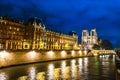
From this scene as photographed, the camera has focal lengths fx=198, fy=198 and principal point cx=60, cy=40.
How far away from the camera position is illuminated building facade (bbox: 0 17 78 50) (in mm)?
117250

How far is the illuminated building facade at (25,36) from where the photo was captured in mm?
117250

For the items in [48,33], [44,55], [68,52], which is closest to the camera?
[44,55]

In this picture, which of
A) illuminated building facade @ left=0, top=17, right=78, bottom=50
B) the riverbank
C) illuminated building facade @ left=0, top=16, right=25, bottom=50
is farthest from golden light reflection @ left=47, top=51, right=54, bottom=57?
illuminated building facade @ left=0, top=16, right=25, bottom=50

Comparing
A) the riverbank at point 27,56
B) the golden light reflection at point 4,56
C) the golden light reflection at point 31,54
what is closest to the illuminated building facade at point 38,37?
the riverbank at point 27,56

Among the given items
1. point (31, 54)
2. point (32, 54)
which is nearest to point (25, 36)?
point (32, 54)

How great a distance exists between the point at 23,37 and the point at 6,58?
76774 millimetres

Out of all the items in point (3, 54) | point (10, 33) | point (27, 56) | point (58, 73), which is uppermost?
point (10, 33)

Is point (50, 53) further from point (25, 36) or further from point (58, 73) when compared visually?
point (58, 73)

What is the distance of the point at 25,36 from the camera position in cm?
13638

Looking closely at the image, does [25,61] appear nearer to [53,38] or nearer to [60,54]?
[60,54]

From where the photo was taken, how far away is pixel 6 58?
57969 millimetres

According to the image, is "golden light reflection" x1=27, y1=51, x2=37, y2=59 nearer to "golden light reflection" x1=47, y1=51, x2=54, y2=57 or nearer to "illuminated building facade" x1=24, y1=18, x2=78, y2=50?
"golden light reflection" x1=47, y1=51, x2=54, y2=57

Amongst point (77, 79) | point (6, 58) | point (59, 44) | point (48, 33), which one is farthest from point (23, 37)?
point (77, 79)

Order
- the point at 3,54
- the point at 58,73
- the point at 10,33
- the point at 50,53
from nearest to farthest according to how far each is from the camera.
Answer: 1. the point at 58,73
2. the point at 3,54
3. the point at 50,53
4. the point at 10,33
